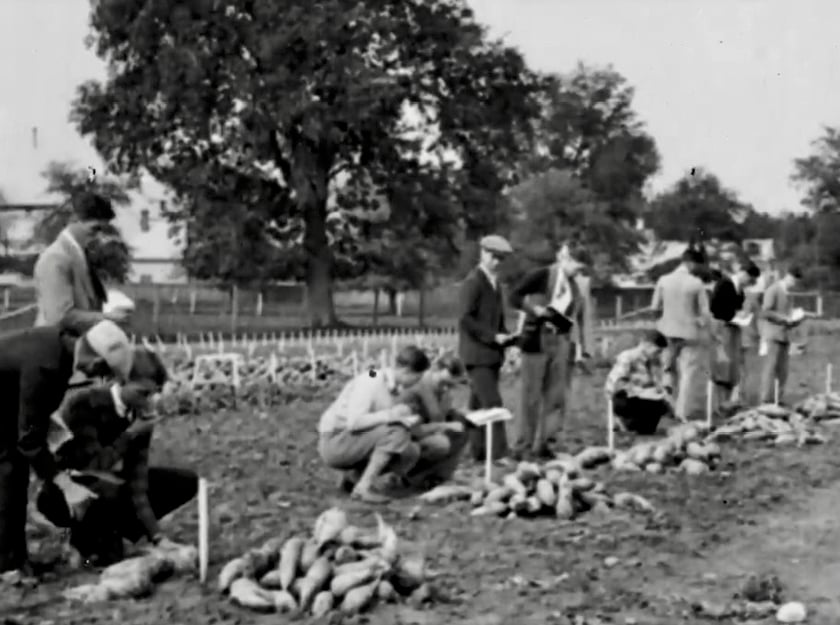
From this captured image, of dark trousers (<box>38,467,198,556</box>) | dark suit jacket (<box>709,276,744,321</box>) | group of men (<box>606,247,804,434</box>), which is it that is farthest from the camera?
dark suit jacket (<box>709,276,744,321</box>)

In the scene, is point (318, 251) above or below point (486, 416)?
above

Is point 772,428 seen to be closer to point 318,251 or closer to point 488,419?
point 488,419

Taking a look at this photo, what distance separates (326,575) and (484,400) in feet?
17.1

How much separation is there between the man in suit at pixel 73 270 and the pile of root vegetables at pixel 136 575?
1.32 m

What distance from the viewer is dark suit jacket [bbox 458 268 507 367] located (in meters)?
12.0

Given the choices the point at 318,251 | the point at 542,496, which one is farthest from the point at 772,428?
the point at 318,251

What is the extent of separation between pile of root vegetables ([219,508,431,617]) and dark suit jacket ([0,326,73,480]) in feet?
3.86

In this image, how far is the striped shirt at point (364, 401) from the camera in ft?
33.3

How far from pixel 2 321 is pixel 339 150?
17570 mm

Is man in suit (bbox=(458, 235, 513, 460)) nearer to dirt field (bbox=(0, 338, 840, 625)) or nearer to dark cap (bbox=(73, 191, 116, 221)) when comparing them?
dirt field (bbox=(0, 338, 840, 625))

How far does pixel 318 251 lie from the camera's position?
1709 inches

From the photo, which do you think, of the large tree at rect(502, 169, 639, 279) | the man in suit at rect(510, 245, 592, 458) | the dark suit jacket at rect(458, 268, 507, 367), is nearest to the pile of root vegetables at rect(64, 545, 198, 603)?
the dark suit jacket at rect(458, 268, 507, 367)

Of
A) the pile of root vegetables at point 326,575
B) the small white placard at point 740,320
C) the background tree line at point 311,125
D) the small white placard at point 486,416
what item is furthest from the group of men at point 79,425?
the background tree line at point 311,125

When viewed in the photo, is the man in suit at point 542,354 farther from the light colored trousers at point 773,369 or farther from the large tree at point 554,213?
the large tree at point 554,213
